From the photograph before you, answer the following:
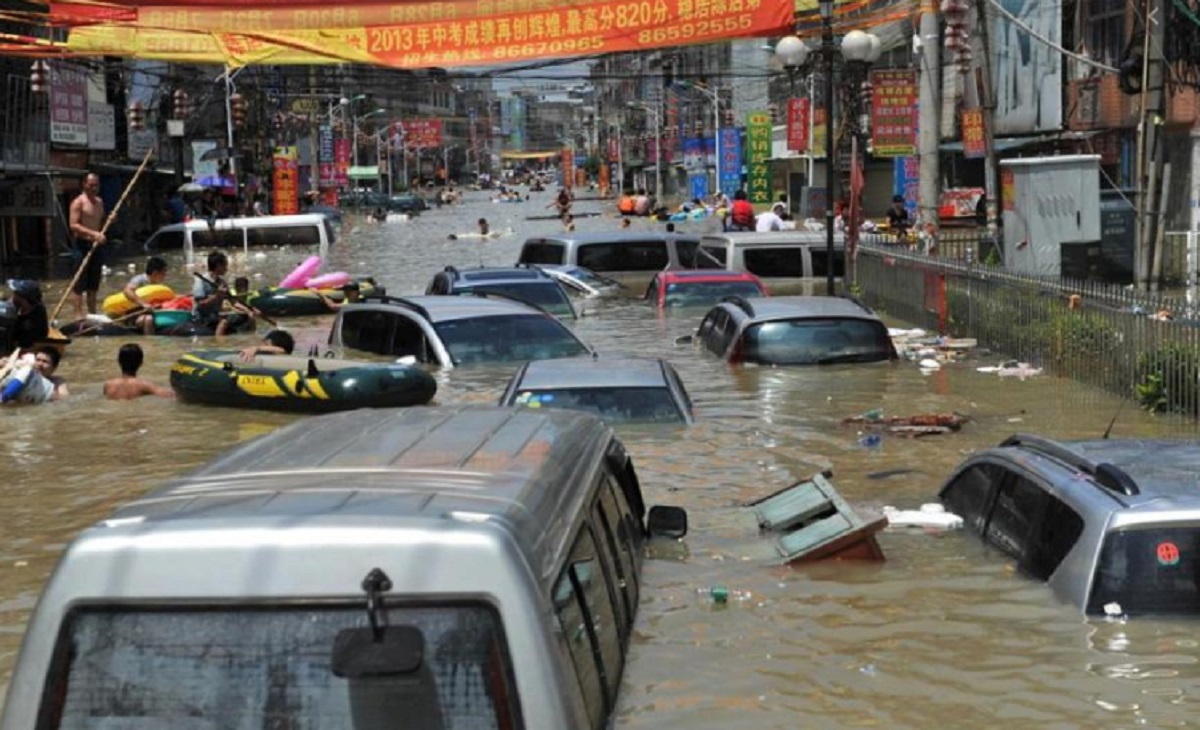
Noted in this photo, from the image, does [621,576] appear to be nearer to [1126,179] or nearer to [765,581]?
[765,581]

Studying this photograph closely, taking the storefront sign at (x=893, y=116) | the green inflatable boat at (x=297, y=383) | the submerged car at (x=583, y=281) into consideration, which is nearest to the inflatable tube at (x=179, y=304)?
the submerged car at (x=583, y=281)

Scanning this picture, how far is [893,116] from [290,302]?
53.5 ft

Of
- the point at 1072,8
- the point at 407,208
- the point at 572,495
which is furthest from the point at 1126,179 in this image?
the point at 407,208

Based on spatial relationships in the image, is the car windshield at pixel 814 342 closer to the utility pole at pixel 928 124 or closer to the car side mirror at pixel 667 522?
the car side mirror at pixel 667 522

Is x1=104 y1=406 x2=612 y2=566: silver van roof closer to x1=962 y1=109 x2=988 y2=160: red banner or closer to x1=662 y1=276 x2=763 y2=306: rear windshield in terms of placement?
x1=662 y1=276 x2=763 y2=306: rear windshield

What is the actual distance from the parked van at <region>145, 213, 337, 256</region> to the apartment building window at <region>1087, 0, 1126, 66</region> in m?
21.8

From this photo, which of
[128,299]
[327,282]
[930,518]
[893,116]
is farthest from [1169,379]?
[893,116]

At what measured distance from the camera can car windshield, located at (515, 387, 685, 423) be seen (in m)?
12.0

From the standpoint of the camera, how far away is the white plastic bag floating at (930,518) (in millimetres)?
8781

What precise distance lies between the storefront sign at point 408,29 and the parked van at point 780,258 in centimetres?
641

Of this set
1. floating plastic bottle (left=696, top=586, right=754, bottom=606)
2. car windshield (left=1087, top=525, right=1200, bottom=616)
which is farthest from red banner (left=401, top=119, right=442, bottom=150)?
car windshield (left=1087, top=525, right=1200, bottom=616)

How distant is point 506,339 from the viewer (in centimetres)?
1736

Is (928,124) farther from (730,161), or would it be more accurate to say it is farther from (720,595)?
(730,161)

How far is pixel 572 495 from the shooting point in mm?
4918
